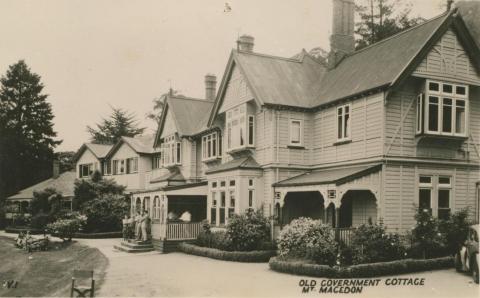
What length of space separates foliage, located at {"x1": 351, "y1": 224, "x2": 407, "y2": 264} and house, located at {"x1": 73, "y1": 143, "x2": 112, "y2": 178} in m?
41.2

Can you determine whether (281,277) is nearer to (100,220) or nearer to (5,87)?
(100,220)

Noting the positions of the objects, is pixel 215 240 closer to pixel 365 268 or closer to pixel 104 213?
pixel 365 268

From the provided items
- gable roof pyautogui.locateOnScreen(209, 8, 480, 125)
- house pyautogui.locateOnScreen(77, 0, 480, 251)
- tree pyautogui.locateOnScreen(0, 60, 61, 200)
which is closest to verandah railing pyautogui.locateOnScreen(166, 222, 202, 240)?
house pyautogui.locateOnScreen(77, 0, 480, 251)

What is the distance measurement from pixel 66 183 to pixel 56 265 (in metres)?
34.3

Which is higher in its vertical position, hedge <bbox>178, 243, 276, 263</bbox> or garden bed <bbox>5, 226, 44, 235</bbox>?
hedge <bbox>178, 243, 276, 263</bbox>

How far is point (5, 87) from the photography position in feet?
188

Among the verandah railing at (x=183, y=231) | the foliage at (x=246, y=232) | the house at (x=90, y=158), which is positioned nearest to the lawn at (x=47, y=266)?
the verandah railing at (x=183, y=231)

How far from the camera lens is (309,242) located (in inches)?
746

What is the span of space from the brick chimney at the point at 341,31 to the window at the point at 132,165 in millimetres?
25916

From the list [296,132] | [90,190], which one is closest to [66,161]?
[90,190]

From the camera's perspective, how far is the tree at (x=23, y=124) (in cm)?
5609

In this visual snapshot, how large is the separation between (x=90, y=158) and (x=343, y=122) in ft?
134

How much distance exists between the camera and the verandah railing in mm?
26828

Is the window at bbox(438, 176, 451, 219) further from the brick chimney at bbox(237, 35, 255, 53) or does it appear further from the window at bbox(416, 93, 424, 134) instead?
the brick chimney at bbox(237, 35, 255, 53)
